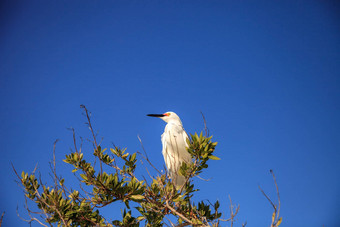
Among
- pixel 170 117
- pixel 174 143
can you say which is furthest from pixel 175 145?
pixel 170 117

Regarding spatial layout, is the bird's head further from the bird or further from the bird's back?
the bird's back

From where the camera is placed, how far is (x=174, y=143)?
14.0 ft

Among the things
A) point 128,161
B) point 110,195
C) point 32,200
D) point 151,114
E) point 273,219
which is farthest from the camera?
point 151,114

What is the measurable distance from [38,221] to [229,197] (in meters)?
2.25

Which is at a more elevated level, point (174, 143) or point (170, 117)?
point (170, 117)

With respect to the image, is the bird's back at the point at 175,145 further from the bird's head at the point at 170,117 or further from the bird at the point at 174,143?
the bird's head at the point at 170,117

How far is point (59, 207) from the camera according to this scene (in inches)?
104

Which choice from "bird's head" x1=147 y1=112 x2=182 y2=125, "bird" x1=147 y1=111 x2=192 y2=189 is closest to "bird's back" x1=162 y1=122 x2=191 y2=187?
"bird" x1=147 y1=111 x2=192 y2=189

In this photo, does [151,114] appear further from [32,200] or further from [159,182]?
[32,200]

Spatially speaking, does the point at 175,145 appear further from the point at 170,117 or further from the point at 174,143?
the point at 170,117

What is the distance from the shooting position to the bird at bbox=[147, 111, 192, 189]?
13.9 feet

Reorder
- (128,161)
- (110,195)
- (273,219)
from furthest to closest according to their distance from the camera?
(128,161) < (110,195) < (273,219)

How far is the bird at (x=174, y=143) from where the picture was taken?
13.9 ft

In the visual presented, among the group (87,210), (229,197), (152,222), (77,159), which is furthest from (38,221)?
(229,197)
